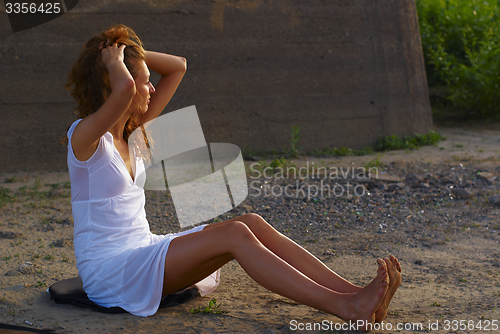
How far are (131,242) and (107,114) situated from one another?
621 mm

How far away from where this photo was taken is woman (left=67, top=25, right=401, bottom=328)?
78.1 inches

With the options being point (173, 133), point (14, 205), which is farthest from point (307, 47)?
point (14, 205)

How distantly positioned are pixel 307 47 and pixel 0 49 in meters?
3.94

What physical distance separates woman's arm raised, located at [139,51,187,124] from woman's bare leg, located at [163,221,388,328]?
33.7 inches

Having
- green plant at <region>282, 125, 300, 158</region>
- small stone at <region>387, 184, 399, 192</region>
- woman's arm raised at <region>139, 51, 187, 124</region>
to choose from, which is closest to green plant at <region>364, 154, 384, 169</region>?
small stone at <region>387, 184, 399, 192</region>

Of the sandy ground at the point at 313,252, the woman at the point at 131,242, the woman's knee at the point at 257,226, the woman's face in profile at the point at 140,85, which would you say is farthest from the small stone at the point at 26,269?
the woman's knee at the point at 257,226

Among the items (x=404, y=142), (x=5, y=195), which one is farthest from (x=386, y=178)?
(x=5, y=195)

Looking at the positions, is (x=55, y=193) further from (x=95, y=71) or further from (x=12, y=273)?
(x=95, y=71)

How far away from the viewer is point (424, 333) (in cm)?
207

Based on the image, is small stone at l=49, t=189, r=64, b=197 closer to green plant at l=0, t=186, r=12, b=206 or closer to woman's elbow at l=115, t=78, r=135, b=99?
green plant at l=0, t=186, r=12, b=206

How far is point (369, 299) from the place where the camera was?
191cm

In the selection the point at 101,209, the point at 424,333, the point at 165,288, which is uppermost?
the point at 101,209

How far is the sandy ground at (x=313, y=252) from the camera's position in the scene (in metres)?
2.16

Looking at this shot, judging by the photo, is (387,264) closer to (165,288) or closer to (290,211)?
(165,288)
